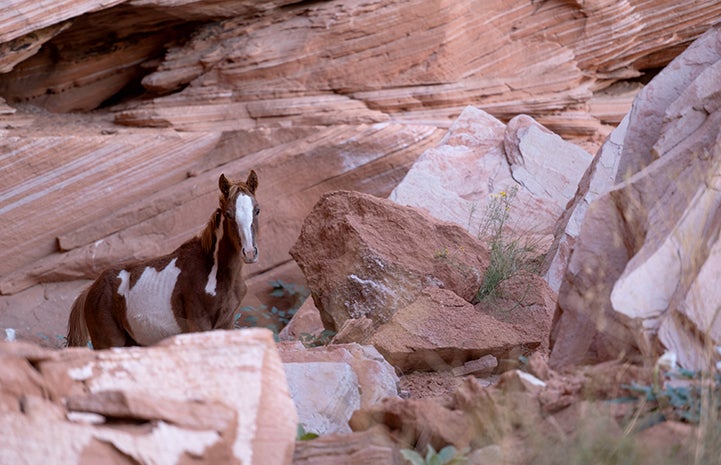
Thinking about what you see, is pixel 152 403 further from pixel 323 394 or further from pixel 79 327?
pixel 79 327

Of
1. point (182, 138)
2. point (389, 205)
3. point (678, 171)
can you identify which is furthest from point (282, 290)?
point (678, 171)

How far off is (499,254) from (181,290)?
2.48m

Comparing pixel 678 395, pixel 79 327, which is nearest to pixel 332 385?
pixel 678 395

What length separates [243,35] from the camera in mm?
10984

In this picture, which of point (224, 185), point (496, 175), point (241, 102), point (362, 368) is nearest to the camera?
point (362, 368)

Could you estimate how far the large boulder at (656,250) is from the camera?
11.6 ft

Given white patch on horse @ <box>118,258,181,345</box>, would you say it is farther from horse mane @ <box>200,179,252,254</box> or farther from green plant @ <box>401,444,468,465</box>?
green plant @ <box>401,444,468,465</box>

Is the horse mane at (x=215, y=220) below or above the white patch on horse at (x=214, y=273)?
above

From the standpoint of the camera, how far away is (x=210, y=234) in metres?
6.80

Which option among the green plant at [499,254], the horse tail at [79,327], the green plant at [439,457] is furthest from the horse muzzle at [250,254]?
the green plant at [439,457]

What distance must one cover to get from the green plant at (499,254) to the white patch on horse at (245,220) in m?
1.82

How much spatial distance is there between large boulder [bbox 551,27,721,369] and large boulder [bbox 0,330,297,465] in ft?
4.64

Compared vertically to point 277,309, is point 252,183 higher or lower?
higher

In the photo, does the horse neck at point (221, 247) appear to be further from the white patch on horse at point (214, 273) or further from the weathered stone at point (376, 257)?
the weathered stone at point (376, 257)
